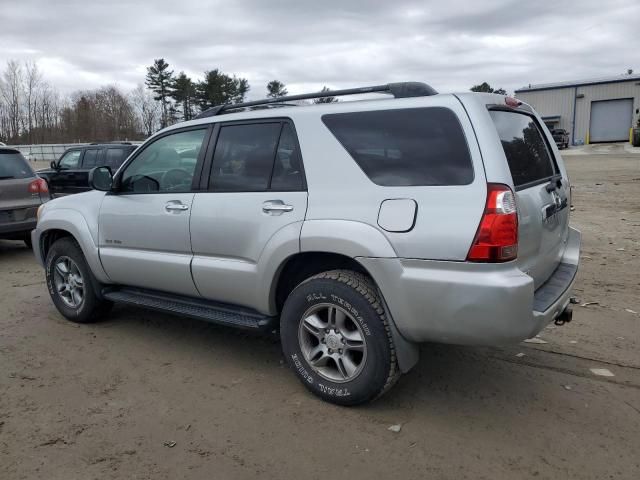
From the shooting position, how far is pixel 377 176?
3.16m

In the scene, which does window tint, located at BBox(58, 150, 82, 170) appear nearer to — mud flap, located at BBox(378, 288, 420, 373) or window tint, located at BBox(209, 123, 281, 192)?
window tint, located at BBox(209, 123, 281, 192)

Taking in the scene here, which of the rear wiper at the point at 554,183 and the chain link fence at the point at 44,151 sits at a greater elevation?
the chain link fence at the point at 44,151

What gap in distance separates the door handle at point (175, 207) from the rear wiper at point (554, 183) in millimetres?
2518

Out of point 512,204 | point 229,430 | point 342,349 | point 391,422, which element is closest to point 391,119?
point 512,204

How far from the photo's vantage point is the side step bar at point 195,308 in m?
3.70

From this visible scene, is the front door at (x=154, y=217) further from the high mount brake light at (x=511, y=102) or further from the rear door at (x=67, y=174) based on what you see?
the rear door at (x=67, y=174)

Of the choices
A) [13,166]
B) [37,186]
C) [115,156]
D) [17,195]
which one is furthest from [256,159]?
[115,156]

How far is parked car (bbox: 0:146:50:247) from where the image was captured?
795cm

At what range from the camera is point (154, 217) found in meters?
4.22

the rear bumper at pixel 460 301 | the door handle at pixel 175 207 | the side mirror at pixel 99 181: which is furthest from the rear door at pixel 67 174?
the rear bumper at pixel 460 301

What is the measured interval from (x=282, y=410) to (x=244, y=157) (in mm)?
1741

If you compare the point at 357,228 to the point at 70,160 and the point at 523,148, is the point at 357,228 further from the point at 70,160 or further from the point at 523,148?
the point at 70,160

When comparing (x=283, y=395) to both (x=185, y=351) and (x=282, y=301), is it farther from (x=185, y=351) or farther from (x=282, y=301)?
(x=185, y=351)

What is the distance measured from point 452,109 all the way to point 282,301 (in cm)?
172
